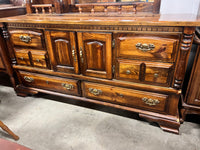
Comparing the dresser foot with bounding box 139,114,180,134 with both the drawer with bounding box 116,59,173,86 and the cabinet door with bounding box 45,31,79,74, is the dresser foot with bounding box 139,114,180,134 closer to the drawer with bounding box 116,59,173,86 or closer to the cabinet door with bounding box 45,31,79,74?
the drawer with bounding box 116,59,173,86

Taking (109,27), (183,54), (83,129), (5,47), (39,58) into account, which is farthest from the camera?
(5,47)

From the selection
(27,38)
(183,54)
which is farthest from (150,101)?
(27,38)

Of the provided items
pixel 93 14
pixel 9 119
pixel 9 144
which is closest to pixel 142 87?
pixel 93 14

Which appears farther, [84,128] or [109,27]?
[84,128]

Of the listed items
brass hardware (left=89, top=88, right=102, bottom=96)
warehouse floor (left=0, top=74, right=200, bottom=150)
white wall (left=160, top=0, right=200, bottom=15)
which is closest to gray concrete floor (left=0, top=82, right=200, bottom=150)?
warehouse floor (left=0, top=74, right=200, bottom=150)

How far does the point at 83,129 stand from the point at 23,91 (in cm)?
94

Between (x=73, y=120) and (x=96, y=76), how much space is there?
0.50 metres

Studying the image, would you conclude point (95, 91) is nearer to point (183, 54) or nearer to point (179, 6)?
point (183, 54)

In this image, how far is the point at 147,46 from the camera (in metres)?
1.13

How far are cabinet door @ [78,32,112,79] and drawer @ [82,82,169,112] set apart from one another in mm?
134

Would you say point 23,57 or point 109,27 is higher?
point 109,27

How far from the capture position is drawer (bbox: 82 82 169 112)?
1.30 meters

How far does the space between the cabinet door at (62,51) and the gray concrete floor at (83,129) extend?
47cm

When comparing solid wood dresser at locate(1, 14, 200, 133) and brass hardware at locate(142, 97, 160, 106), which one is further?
brass hardware at locate(142, 97, 160, 106)
